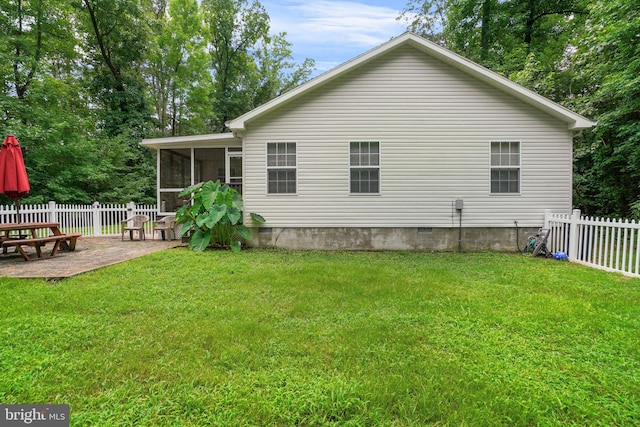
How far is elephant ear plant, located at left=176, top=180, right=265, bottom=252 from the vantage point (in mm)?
7605

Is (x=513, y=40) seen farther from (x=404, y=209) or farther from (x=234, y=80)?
(x=234, y=80)

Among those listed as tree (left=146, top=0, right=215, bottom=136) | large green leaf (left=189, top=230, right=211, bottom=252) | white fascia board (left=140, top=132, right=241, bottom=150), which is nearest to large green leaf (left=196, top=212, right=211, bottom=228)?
large green leaf (left=189, top=230, right=211, bottom=252)

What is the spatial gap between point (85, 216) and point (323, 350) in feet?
35.6

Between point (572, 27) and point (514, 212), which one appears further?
point (572, 27)

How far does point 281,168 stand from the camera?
26.4 feet

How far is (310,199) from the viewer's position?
804cm

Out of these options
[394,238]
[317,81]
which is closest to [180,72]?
[317,81]

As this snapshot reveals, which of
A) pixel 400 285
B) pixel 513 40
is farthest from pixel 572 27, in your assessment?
pixel 400 285

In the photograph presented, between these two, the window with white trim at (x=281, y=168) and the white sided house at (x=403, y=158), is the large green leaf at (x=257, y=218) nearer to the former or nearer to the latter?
the white sided house at (x=403, y=158)

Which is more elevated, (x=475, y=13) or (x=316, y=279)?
(x=475, y=13)

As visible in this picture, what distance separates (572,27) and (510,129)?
1266 centimetres

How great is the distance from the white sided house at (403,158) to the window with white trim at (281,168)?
0.03 metres

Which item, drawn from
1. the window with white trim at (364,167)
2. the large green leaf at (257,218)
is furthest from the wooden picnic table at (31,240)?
the window with white trim at (364,167)

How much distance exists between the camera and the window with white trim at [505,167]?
7.78 metres
